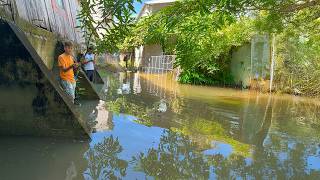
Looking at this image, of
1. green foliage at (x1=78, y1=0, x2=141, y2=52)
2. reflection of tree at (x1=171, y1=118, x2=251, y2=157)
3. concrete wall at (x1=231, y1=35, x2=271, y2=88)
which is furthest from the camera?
concrete wall at (x1=231, y1=35, x2=271, y2=88)

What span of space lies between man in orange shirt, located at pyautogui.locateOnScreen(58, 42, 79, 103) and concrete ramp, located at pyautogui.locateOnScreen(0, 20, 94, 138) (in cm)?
193

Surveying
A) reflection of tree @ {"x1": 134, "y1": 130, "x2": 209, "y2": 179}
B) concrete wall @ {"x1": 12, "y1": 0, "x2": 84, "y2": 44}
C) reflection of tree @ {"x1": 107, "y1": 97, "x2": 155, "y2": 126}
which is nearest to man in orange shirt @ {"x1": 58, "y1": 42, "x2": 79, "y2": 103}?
concrete wall @ {"x1": 12, "y1": 0, "x2": 84, "y2": 44}

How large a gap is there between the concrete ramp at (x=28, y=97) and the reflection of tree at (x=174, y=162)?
142 centimetres

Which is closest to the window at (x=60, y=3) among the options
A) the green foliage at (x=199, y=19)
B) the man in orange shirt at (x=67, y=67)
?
the man in orange shirt at (x=67, y=67)

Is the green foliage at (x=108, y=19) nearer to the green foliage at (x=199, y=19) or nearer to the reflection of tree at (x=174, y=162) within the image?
the green foliage at (x=199, y=19)

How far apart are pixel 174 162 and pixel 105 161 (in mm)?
1069

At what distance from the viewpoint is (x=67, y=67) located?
30.7 feet

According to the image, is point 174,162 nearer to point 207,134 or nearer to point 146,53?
point 207,134

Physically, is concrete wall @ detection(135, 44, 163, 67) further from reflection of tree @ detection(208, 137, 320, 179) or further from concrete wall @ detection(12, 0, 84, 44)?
reflection of tree @ detection(208, 137, 320, 179)

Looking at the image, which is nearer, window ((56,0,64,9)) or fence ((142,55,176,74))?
window ((56,0,64,9))

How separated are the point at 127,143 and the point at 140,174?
1.92 m

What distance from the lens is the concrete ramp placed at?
706cm

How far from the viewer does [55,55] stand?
46.0 feet

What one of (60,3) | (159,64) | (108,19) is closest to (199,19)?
(108,19)
